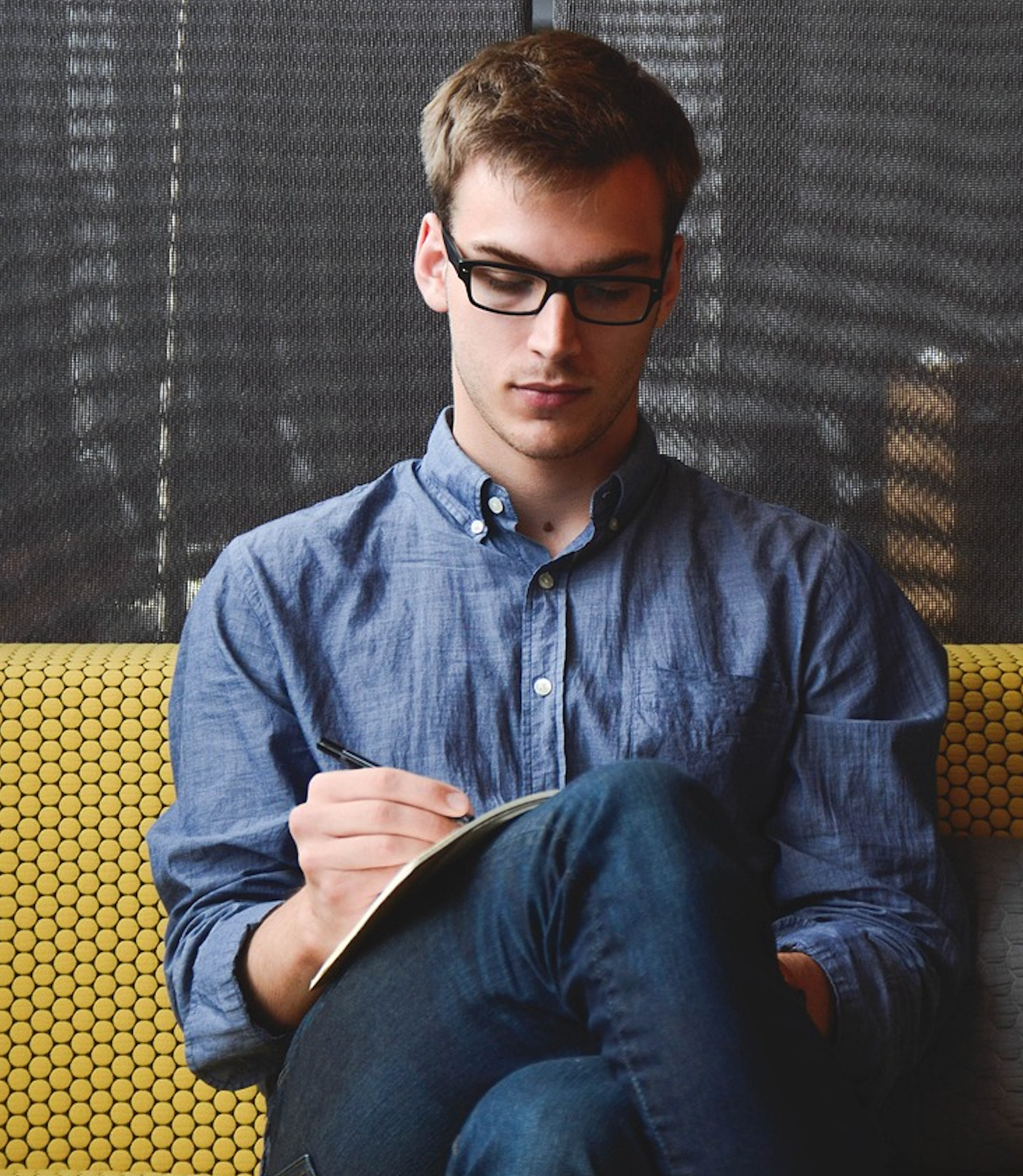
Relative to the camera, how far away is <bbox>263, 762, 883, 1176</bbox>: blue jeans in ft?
2.48

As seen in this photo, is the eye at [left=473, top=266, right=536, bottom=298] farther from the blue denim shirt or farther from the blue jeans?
the blue jeans

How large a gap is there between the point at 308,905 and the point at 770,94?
3.52 feet

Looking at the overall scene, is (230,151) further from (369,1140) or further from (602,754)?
(369,1140)

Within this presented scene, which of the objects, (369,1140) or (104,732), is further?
(104,732)

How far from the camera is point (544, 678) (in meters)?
1.18

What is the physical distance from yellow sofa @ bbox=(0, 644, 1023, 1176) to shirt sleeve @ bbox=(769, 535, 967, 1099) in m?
0.15

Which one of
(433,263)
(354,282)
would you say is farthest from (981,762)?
(354,282)

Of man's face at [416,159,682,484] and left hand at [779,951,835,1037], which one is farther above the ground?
man's face at [416,159,682,484]

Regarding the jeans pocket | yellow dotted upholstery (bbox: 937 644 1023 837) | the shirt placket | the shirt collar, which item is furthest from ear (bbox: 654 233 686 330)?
the jeans pocket

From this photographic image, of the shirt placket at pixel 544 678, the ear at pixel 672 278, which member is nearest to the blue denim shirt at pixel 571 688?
the shirt placket at pixel 544 678

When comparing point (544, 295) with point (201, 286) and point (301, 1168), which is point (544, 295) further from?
point (301, 1168)

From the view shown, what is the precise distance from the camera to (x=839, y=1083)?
787 mm

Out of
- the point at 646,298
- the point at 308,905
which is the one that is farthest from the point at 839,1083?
the point at 646,298

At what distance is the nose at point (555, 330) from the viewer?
45.2 inches
